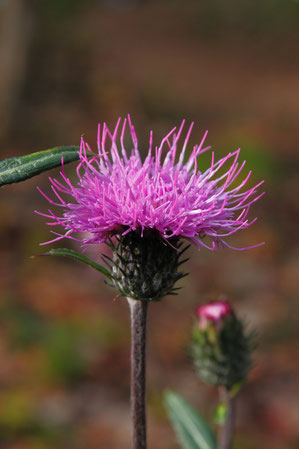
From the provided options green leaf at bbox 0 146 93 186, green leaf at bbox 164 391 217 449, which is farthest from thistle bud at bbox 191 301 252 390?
green leaf at bbox 0 146 93 186

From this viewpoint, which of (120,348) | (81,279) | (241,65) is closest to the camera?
(120,348)

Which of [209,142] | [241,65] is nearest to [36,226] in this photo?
[209,142]

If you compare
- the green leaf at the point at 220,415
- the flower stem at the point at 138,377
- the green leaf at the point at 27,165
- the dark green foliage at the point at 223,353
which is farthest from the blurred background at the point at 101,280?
the green leaf at the point at 27,165

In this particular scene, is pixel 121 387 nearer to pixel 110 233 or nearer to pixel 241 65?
pixel 110 233

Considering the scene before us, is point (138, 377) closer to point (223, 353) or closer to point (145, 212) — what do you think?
point (145, 212)

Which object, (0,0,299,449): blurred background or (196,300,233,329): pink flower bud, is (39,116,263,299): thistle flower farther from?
(0,0,299,449): blurred background

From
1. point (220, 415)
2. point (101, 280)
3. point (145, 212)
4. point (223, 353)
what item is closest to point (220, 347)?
point (223, 353)
